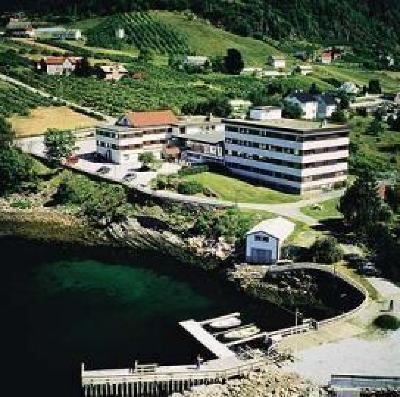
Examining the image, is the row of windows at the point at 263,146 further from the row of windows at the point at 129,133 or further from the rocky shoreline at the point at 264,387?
the rocky shoreline at the point at 264,387

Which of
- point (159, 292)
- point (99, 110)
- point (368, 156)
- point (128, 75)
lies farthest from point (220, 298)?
point (128, 75)

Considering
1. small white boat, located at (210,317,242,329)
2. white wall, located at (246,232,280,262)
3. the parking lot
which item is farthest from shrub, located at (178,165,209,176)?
small white boat, located at (210,317,242,329)

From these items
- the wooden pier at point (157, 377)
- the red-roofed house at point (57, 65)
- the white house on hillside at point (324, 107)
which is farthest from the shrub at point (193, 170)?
the red-roofed house at point (57, 65)

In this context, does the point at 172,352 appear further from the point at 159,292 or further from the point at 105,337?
the point at 159,292

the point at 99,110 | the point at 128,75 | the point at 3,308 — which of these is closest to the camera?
the point at 3,308

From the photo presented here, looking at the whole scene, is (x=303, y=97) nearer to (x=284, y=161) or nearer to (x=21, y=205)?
(x=284, y=161)
